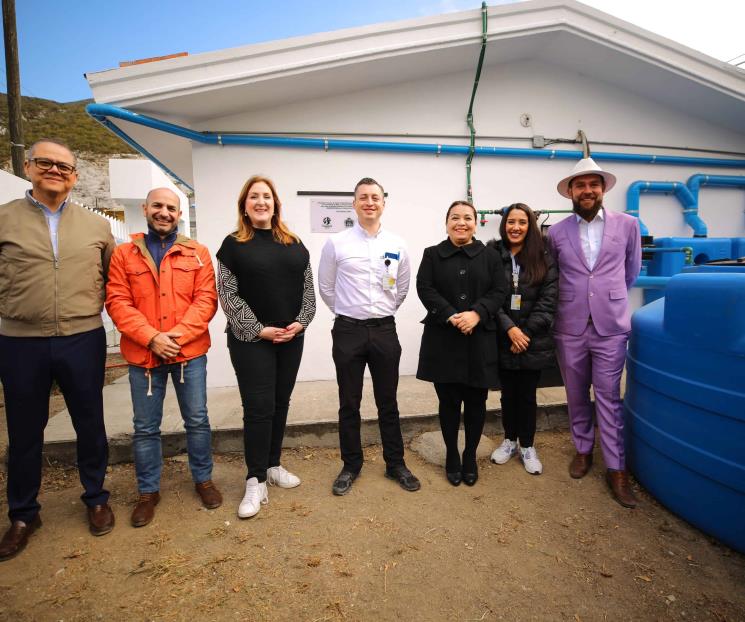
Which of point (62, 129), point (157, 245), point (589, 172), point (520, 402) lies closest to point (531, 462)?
point (520, 402)

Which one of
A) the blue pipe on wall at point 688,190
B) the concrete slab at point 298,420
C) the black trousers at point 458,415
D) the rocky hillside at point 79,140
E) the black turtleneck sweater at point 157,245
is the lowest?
the concrete slab at point 298,420

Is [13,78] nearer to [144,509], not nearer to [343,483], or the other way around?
[144,509]

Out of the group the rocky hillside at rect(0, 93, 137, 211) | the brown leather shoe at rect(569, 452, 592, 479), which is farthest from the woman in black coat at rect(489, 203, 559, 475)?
the rocky hillside at rect(0, 93, 137, 211)

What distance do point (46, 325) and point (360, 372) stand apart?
1786 millimetres

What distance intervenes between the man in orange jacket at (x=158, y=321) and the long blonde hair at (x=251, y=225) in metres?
0.32

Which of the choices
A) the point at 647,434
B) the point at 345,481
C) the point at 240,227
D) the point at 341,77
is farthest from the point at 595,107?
the point at 345,481

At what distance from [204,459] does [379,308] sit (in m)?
1.52

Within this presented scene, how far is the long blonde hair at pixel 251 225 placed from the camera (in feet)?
7.77

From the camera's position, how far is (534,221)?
2.69 m

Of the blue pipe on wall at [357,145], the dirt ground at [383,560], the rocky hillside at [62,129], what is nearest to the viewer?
the dirt ground at [383,560]

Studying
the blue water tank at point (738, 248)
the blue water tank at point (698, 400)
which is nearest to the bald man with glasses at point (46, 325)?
the blue water tank at point (698, 400)

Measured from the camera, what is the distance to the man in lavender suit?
2.59 m

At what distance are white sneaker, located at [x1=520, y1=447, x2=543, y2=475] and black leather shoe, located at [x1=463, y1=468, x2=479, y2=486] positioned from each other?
43cm

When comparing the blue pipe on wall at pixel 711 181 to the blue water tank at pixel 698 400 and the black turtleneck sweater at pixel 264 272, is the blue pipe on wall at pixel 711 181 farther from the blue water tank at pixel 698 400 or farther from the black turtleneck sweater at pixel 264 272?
the black turtleneck sweater at pixel 264 272
